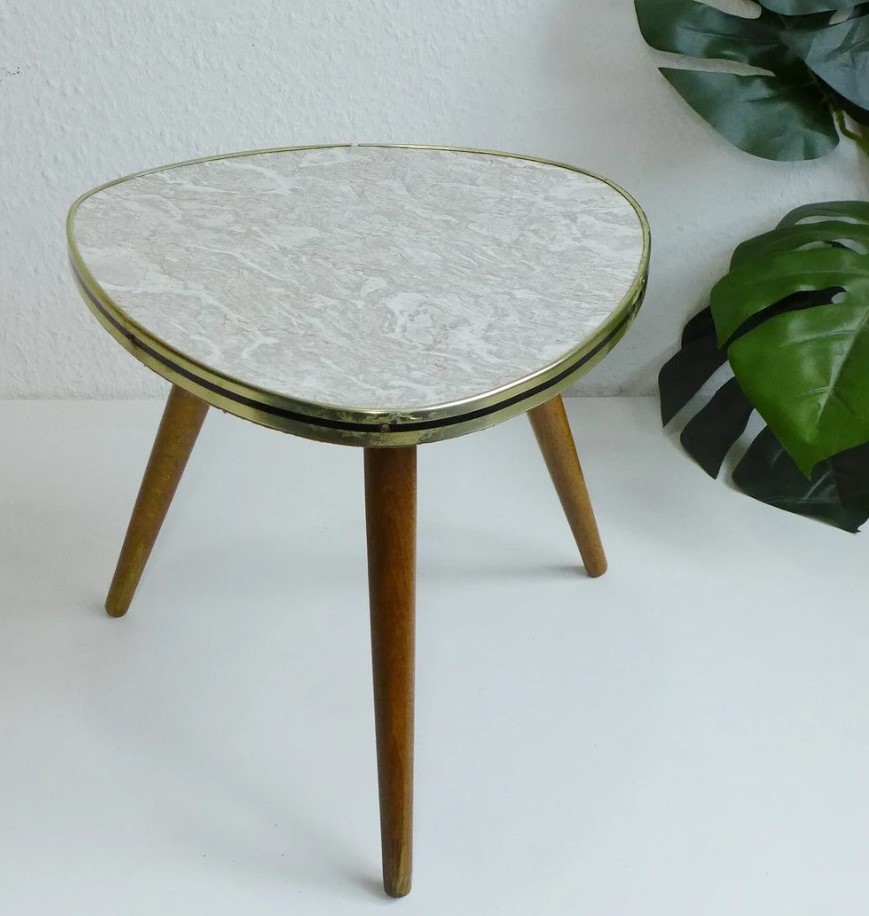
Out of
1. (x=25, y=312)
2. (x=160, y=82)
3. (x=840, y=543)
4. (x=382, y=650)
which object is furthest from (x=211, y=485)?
(x=840, y=543)

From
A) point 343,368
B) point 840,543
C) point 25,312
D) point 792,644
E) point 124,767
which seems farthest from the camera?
point 25,312

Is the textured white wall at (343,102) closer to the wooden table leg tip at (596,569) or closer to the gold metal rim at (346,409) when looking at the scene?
the wooden table leg tip at (596,569)

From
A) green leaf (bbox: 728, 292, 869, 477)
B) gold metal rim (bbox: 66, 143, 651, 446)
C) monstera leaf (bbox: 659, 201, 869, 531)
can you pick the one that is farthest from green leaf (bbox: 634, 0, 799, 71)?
gold metal rim (bbox: 66, 143, 651, 446)

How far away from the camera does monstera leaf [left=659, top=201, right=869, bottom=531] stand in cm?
96

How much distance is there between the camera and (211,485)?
1239 mm

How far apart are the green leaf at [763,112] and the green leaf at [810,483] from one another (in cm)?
33

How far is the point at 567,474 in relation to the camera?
3.30 ft

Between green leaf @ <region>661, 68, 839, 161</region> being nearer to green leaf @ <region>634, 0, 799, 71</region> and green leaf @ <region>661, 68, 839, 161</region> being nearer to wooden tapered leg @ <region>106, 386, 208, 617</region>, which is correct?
green leaf @ <region>634, 0, 799, 71</region>

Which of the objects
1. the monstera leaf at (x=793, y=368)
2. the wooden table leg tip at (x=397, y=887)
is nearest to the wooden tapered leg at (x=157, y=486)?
the wooden table leg tip at (x=397, y=887)

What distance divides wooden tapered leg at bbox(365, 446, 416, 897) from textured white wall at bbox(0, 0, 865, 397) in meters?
0.68

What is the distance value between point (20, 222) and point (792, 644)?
3.28 feet

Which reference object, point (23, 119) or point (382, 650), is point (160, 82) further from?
point (382, 650)

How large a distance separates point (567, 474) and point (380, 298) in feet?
1.19

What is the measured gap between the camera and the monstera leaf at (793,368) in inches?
37.6
